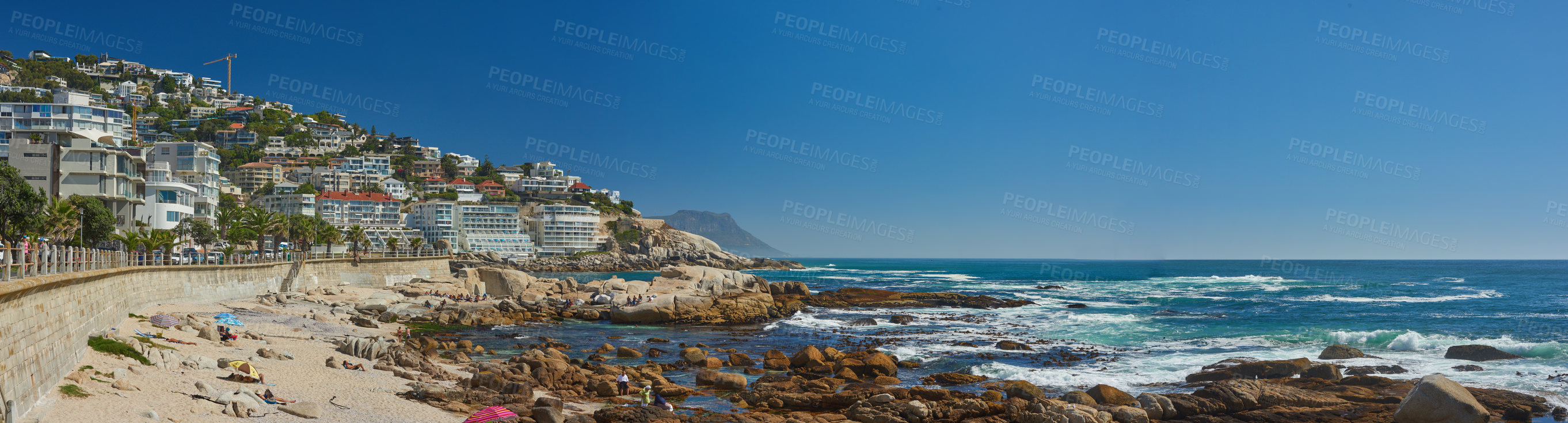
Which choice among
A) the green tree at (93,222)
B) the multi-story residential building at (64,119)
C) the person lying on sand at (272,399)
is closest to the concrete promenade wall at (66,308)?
the person lying on sand at (272,399)

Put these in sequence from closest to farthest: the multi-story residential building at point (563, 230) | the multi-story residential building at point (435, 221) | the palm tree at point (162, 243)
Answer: the palm tree at point (162, 243)
the multi-story residential building at point (435, 221)
the multi-story residential building at point (563, 230)

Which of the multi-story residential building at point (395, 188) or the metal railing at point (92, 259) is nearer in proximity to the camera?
the metal railing at point (92, 259)

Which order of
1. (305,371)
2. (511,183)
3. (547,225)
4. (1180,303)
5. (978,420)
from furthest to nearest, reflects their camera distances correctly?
Result: (511,183)
(547,225)
(1180,303)
(305,371)
(978,420)

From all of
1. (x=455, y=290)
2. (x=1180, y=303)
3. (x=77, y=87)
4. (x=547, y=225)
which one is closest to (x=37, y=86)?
(x=77, y=87)

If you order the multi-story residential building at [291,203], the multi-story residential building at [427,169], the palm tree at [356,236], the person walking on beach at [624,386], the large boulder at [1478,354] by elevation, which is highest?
the multi-story residential building at [427,169]

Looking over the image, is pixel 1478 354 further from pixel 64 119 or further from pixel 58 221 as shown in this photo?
pixel 64 119

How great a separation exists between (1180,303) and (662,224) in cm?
12839

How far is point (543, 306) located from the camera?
45.6 m

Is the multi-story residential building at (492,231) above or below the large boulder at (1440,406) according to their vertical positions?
above

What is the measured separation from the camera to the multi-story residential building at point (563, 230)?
490 feet

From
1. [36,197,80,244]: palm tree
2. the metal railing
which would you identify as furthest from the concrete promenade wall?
[36,197,80,244]: palm tree

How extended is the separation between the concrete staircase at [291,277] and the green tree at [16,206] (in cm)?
1582

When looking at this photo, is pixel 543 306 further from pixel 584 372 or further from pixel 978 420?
pixel 978 420

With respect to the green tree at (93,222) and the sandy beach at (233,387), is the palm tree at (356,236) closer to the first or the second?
the green tree at (93,222)
